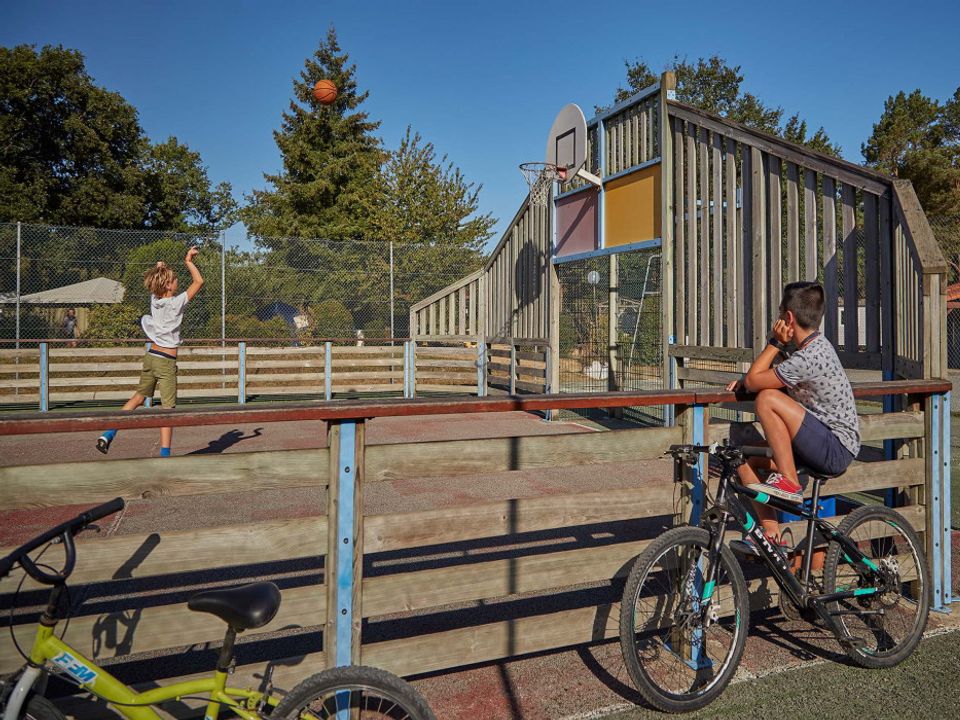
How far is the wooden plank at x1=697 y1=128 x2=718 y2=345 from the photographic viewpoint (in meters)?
9.47

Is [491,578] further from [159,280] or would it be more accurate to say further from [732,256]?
[732,256]

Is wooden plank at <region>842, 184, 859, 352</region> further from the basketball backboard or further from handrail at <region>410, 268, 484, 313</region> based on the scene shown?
handrail at <region>410, 268, 484, 313</region>

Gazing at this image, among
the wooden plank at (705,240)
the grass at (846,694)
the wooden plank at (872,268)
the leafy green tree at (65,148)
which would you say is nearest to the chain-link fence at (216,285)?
the wooden plank at (705,240)

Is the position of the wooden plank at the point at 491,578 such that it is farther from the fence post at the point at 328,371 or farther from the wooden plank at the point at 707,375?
the fence post at the point at 328,371

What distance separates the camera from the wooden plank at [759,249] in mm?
8461

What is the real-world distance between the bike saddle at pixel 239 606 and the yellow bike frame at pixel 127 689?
0.22 metres

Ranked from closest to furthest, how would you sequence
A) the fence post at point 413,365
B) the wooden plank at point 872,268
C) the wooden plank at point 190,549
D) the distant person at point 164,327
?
1. the wooden plank at point 190,549
2. the wooden plank at point 872,268
3. the distant person at point 164,327
4. the fence post at point 413,365

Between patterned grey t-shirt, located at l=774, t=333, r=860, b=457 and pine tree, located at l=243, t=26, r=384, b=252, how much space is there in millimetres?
35079

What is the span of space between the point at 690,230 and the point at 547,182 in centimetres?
448

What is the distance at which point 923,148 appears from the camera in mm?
41219

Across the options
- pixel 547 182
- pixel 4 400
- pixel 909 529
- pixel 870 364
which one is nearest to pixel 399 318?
pixel 547 182

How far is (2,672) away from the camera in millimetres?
2527

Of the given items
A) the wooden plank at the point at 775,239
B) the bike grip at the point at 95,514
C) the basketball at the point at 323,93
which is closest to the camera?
the bike grip at the point at 95,514

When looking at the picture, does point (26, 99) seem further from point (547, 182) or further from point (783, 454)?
point (783, 454)
